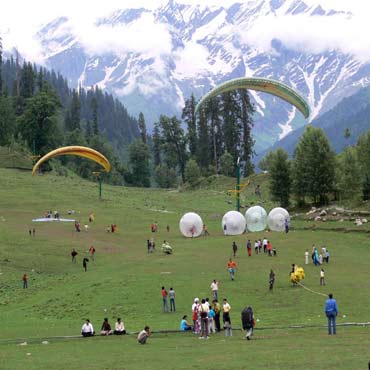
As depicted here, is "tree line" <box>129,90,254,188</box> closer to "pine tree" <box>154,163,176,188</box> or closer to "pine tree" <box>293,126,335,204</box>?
"pine tree" <box>154,163,176,188</box>

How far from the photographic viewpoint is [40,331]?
1330 inches

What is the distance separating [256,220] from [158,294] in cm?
2725

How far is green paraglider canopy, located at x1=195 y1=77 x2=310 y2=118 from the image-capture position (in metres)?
66.1

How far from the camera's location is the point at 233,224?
66500mm

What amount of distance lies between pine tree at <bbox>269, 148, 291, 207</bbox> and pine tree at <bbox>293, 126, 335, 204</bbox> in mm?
4148

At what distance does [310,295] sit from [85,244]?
32295 mm

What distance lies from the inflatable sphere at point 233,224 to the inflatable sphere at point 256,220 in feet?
4.14

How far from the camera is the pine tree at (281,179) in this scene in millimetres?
93438

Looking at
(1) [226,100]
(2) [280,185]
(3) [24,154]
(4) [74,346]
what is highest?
(1) [226,100]

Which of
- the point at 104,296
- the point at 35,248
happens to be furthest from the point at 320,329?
the point at 35,248

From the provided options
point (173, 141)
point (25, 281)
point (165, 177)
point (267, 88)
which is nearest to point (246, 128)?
point (173, 141)

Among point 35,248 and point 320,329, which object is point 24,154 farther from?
point 320,329

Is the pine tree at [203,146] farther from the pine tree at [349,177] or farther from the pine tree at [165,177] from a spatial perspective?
the pine tree at [349,177]

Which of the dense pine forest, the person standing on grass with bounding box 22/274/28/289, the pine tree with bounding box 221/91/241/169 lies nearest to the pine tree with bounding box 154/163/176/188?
the dense pine forest
